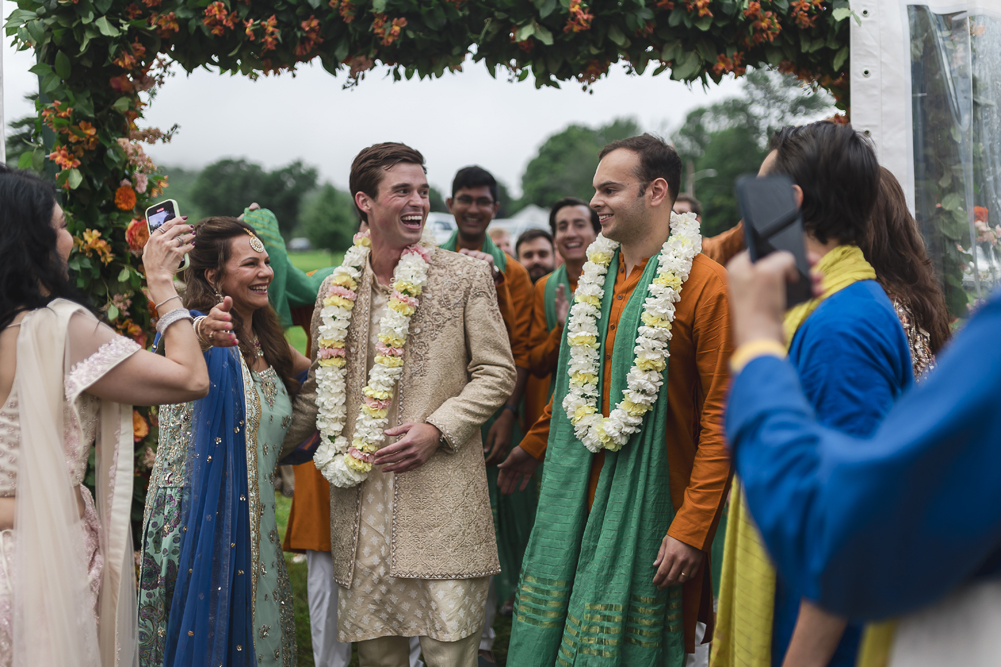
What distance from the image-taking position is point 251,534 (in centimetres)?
322

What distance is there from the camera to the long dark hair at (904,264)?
2277 mm

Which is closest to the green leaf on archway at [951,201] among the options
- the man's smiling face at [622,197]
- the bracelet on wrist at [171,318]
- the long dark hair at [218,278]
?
the man's smiling face at [622,197]

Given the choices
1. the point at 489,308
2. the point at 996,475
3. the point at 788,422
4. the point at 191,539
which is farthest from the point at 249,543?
the point at 996,475

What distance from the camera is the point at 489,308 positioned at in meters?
3.56

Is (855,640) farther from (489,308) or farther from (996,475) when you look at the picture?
(489,308)

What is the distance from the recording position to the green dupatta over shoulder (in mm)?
2949

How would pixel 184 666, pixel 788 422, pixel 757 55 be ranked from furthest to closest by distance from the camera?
pixel 757 55 < pixel 184 666 < pixel 788 422

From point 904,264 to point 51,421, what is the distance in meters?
2.64

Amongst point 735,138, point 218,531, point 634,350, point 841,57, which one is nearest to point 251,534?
point 218,531

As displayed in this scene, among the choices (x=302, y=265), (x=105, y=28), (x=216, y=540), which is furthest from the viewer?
(x=302, y=265)

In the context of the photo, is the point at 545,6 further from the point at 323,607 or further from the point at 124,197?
the point at 323,607

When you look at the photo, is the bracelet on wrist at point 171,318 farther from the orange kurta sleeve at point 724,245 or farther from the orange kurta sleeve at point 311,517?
the orange kurta sleeve at point 724,245

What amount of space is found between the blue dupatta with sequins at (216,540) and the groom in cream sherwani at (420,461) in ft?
1.49

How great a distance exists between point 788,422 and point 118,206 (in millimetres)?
3945
